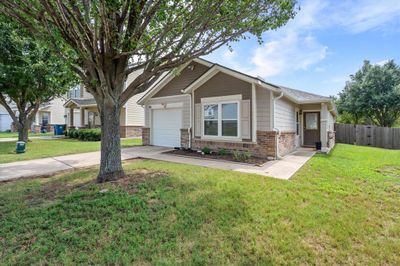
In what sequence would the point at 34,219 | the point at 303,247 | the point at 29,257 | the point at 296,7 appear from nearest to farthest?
the point at 29,257 < the point at 303,247 < the point at 34,219 < the point at 296,7

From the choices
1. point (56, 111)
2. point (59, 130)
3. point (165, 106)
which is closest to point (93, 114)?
point (59, 130)

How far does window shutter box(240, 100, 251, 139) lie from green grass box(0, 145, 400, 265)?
379 centimetres

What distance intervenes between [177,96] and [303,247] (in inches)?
402

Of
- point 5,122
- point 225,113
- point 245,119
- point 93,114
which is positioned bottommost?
point 245,119

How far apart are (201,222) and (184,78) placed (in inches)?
386

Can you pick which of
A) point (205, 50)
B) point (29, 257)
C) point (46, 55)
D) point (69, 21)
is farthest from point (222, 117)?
point (46, 55)

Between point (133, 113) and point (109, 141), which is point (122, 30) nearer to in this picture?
point (109, 141)

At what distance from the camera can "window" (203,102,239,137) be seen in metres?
9.69

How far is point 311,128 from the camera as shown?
14.2m

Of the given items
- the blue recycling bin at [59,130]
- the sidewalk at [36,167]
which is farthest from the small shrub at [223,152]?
the blue recycling bin at [59,130]

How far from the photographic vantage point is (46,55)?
12.3 metres

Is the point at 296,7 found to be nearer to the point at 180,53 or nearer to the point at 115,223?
the point at 180,53

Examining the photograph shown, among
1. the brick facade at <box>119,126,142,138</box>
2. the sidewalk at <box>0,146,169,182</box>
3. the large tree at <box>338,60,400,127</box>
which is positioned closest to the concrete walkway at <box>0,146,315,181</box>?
the sidewalk at <box>0,146,169,182</box>

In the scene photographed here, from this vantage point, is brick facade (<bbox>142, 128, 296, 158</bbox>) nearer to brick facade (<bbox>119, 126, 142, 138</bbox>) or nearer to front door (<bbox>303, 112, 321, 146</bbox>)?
front door (<bbox>303, 112, 321, 146</bbox>)
